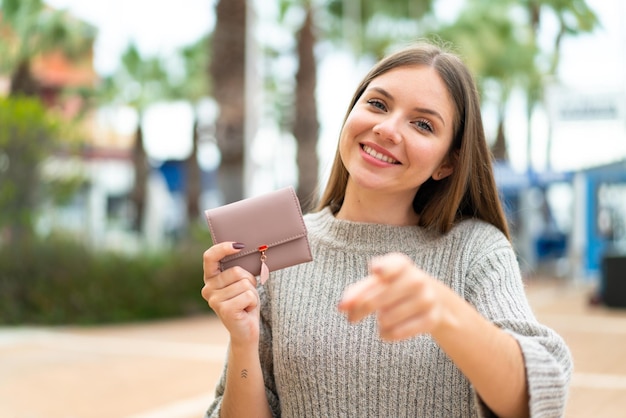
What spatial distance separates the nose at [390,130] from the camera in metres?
1.92

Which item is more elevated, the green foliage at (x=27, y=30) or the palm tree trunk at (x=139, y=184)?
the green foliage at (x=27, y=30)

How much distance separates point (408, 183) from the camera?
78.9 inches

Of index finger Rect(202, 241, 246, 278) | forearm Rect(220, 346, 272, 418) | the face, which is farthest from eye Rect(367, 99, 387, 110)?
forearm Rect(220, 346, 272, 418)

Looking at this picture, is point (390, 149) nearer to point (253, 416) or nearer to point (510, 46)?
point (253, 416)

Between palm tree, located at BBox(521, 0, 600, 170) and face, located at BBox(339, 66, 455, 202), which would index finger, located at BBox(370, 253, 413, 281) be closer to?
face, located at BBox(339, 66, 455, 202)

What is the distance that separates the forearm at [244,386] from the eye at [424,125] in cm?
68

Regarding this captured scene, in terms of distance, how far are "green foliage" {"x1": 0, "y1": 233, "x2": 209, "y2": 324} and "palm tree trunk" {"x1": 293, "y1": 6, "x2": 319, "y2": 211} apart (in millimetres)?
5303

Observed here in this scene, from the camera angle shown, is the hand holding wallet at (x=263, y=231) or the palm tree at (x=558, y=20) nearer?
the hand holding wallet at (x=263, y=231)

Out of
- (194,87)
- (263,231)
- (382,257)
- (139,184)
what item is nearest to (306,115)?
(139,184)

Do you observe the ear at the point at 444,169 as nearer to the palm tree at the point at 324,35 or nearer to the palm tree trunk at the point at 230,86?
the palm tree trunk at the point at 230,86

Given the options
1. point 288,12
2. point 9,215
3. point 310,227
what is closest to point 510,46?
point 288,12

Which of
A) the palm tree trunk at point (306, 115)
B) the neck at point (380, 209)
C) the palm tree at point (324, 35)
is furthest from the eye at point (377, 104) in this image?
the palm tree trunk at point (306, 115)

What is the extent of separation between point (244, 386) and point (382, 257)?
54 centimetres

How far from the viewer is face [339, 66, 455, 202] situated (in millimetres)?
1953
